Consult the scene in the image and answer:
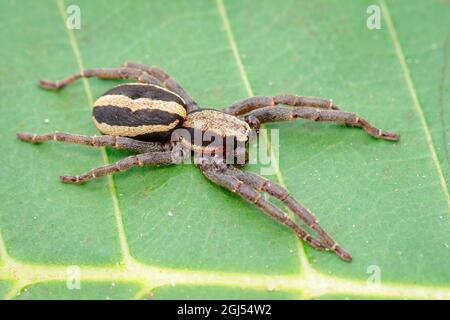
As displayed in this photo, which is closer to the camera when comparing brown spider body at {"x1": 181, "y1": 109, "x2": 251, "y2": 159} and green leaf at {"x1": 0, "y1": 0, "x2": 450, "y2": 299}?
green leaf at {"x1": 0, "y1": 0, "x2": 450, "y2": 299}

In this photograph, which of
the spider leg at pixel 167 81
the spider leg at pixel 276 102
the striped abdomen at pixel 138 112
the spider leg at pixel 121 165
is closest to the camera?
the spider leg at pixel 121 165

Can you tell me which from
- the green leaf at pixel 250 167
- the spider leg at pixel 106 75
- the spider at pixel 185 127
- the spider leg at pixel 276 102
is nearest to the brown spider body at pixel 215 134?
the spider at pixel 185 127

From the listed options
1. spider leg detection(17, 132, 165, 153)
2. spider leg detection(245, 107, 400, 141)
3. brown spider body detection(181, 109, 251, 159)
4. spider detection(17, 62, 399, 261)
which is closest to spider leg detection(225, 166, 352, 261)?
spider detection(17, 62, 399, 261)

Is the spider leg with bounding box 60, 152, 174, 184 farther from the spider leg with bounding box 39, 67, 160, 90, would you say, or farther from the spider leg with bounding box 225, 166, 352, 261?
the spider leg with bounding box 39, 67, 160, 90

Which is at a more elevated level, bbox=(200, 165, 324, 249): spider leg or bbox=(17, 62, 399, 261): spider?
bbox=(17, 62, 399, 261): spider

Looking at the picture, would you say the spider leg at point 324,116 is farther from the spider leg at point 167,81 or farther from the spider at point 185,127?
the spider leg at point 167,81

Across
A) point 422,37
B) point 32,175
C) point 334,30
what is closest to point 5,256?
point 32,175

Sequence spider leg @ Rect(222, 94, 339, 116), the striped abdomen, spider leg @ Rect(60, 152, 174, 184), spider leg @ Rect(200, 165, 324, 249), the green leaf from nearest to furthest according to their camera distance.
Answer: the green leaf → spider leg @ Rect(200, 165, 324, 249) → spider leg @ Rect(60, 152, 174, 184) → the striped abdomen → spider leg @ Rect(222, 94, 339, 116)

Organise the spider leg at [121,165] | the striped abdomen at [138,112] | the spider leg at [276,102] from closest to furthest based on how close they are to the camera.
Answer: the spider leg at [121,165], the striped abdomen at [138,112], the spider leg at [276,102]
